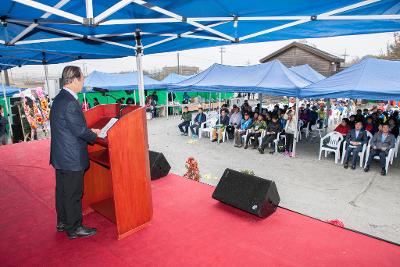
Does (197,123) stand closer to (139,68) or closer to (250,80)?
(250,80)

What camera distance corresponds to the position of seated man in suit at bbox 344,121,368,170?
23.2ft

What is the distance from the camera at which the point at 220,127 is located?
10.4 metres

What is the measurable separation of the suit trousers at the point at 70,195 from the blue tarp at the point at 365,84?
7033 mm

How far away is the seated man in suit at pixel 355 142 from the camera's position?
278 inches

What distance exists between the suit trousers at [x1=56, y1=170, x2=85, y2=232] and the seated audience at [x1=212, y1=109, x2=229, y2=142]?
764 cm

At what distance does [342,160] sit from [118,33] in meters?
6.58

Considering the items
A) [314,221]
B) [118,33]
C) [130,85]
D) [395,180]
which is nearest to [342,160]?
[395,180]

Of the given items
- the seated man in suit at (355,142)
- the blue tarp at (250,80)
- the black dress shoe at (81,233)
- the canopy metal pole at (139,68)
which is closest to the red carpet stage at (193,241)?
the black dress shoe at (81,233)

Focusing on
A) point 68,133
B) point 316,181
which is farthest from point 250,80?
point 68,133

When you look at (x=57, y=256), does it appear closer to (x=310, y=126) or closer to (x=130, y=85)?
(x=310, y=126)

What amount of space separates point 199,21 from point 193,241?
9.32 ft

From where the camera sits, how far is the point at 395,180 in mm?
6215

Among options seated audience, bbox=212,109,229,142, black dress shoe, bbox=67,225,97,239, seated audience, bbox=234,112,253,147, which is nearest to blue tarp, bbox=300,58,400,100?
seated audience, bbox=234,112,253,147

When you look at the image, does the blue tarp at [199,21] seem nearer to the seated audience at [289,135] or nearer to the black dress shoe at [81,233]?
the black dress shoe at [81,233]
